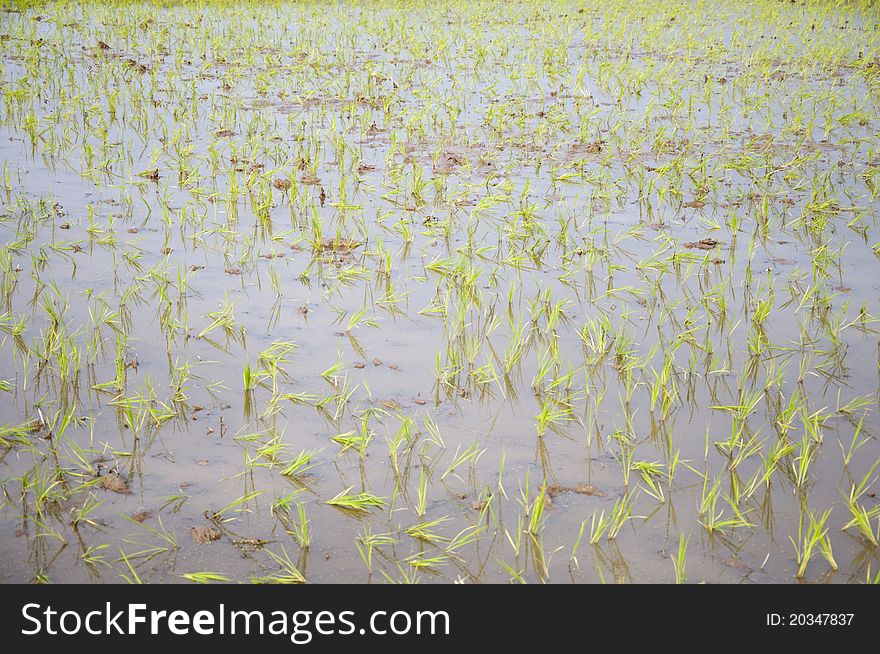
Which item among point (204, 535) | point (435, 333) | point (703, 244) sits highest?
point (703, 244)

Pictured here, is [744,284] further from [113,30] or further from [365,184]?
[113,30]

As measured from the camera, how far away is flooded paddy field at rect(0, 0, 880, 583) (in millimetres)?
2377

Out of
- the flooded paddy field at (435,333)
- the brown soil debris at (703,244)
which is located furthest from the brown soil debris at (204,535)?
the brown soil debris at (703,244)

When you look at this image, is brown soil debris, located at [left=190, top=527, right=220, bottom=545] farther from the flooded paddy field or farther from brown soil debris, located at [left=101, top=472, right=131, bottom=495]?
brown soil debris, located at [left=101, top=472, right=131, bottom=495]

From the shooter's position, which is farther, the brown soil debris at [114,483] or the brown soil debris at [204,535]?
the brown soil debris at [114,483]

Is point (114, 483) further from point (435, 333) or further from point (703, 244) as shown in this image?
point (703, 244)

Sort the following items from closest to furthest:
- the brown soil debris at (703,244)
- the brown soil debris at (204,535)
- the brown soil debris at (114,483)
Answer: the brown soil debris at (204,535) → the brown soil debris at (114,483) → the brown soil debris at (703,244)

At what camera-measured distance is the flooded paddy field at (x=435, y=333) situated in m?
2.38

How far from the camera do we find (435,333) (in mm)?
3652

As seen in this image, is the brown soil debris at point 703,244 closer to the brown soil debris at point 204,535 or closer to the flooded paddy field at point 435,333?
the flooded paddy field at point 435,333

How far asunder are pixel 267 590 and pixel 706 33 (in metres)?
11.2

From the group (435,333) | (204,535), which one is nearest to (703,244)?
(435,333)

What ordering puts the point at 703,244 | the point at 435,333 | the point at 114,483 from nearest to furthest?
the point at 114,483 < the point at 435,333 < the point at 703,244

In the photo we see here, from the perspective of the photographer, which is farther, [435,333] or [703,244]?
[703,244]
